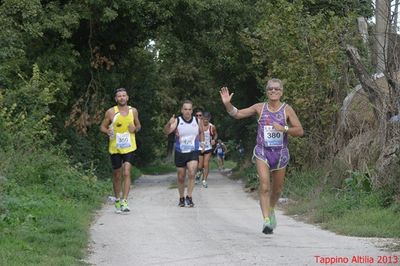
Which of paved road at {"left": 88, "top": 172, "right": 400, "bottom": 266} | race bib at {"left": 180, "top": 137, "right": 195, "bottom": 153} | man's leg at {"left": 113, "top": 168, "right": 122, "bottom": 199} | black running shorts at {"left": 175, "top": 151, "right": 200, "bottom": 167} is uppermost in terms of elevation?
race bib at {"left": 180, "top": 137, "right": 195, "bottom": 153}

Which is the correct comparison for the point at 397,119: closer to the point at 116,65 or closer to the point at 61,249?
the point at 61,249

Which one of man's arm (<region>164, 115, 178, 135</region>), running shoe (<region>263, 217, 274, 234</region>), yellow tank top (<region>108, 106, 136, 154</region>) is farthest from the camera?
man's arm (<region>164, 115, 178, 135</region>)

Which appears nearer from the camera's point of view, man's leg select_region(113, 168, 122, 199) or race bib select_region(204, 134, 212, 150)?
man's leg select_region(113, 168, 122, 199)

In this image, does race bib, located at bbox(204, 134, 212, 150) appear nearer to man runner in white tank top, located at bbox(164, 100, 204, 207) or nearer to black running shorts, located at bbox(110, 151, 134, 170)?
man runner in white tank top, located at bbox(164, 100, 204, 207)

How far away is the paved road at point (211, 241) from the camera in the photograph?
745 centimetres

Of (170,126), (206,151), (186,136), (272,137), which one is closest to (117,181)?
(170,126)

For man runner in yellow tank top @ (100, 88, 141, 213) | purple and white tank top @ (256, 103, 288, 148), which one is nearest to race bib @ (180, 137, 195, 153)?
man runner in yellow tank top @ (100, 88, 141, 213)

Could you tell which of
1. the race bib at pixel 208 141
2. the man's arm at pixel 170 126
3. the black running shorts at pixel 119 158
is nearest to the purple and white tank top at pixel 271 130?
the black running shorts at pixel 119 158

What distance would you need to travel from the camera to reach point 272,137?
30.6 feet

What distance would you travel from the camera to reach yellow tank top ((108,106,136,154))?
12.0m

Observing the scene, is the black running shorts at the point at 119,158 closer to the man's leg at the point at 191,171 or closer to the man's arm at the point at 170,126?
the man's arm at the point at 170,126

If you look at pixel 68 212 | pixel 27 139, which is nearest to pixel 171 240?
pixel 68 212

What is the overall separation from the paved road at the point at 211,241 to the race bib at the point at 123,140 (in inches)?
45.7

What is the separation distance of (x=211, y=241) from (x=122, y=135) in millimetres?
3873
